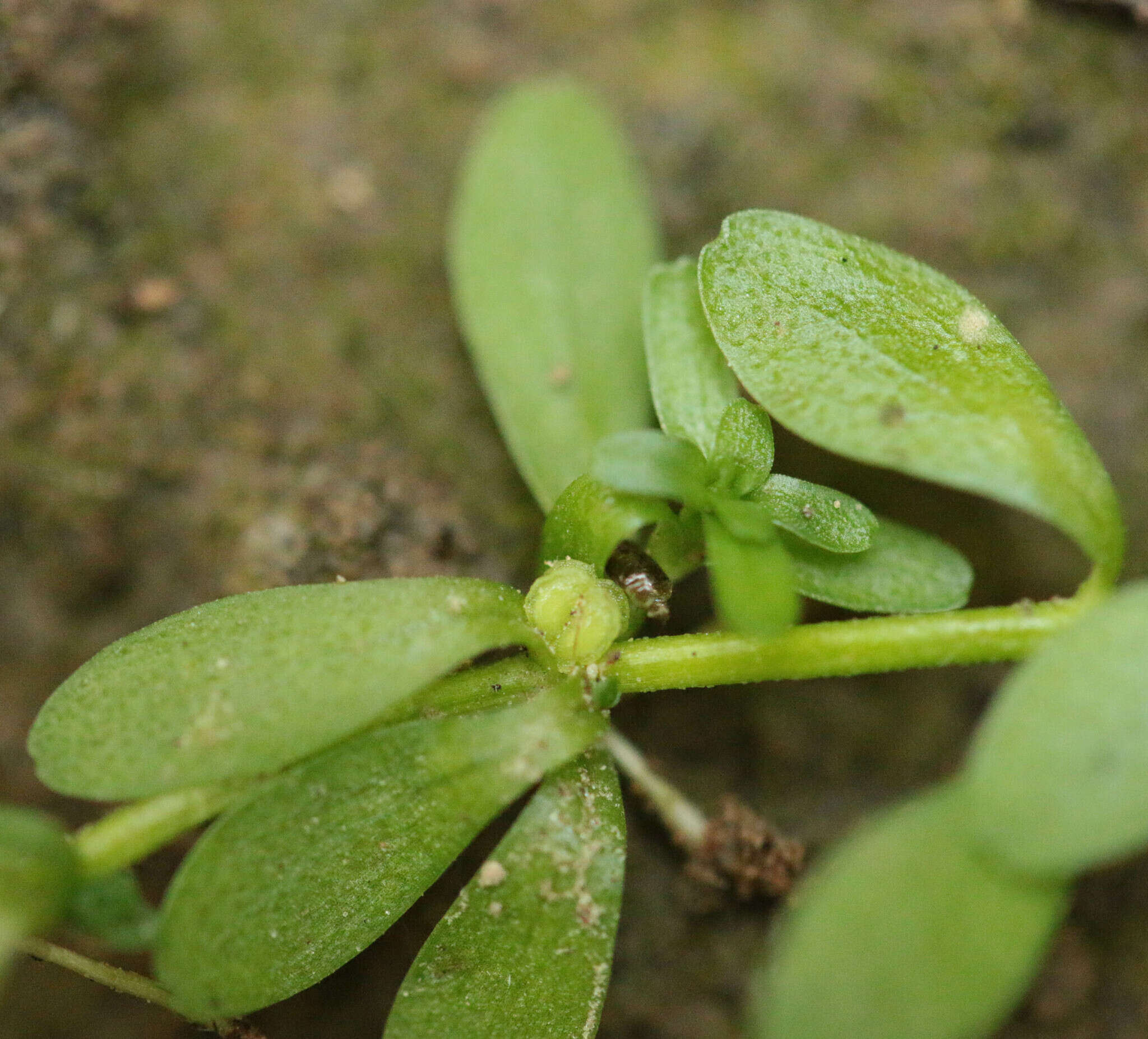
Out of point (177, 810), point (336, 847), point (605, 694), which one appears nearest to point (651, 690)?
point (605, 694)

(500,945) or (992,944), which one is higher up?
(992,944)

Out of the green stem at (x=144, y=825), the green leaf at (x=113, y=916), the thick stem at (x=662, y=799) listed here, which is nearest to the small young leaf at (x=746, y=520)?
the thick stem at (x=662, y=799)

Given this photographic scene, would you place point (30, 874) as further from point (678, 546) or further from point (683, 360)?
point (683, 360)

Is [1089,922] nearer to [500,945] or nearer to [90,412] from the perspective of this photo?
[500,945]

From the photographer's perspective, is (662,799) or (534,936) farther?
(662,799)

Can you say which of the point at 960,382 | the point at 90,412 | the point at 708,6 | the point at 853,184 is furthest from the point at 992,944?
the point at 708,6

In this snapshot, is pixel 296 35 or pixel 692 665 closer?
pixel 692 665

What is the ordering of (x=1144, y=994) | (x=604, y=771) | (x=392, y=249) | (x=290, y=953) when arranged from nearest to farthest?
1. (x=290, y=953)
2. (x=604, y=771)
3. (x=1144, y=994)
4. (x=392, y=249)
